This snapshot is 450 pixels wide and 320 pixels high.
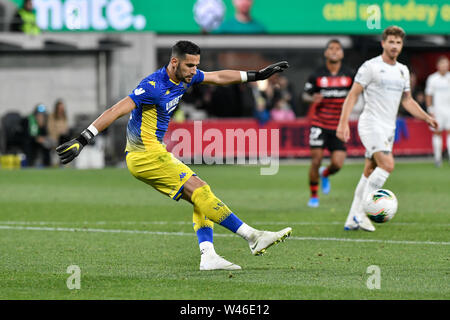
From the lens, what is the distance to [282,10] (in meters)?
28.5

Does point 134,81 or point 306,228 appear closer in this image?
point 306,228

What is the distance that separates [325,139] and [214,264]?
632 centimetres

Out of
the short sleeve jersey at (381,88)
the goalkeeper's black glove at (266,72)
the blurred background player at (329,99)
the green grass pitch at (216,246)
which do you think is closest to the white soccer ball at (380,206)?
the green grass pitch at (216,246)

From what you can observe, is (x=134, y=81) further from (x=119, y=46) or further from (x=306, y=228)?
(x=306, y=228)

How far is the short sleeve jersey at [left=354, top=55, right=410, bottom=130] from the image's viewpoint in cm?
1077

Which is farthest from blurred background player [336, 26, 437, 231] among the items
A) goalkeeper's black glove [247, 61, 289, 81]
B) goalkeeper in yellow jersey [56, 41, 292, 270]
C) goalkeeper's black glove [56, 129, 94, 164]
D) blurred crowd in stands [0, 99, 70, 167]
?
blurred crowd in stands [0, 99, 70, 167]

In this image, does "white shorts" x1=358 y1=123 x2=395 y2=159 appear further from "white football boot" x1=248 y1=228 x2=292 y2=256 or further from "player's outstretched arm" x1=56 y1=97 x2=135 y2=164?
"player's outstretched arm" x1=56 y1=97 x2=135 y2=164

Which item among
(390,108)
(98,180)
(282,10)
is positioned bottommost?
(98,180)

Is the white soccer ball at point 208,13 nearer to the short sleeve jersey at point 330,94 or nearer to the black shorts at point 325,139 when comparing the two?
the short sleeve jersey at point 330,94

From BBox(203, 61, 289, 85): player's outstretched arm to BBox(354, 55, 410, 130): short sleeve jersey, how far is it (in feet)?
7.57

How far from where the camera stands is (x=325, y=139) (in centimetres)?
1409

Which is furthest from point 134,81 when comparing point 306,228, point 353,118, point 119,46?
point 306,228
